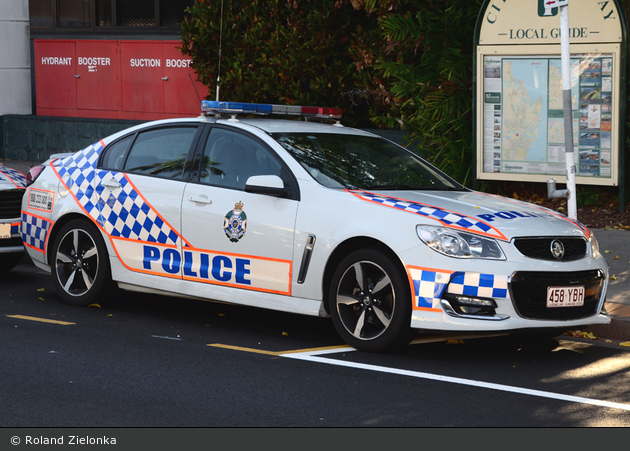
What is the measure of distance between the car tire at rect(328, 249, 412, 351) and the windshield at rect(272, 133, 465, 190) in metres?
0.71

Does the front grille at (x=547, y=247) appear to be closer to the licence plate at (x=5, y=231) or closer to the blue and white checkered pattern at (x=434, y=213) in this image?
the blue and white checkered pattern at (x=434, y=213)

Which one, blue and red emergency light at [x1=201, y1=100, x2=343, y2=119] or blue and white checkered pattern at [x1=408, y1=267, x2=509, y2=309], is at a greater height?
blue and red emergency light at [x1=201, y1=100, x2=343, y2=119]

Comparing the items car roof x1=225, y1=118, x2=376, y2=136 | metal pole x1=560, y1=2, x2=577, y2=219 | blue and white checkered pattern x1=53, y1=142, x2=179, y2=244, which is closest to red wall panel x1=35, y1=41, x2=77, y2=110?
blue and white checkered pattern x1=53, y1=142, x2=179, y2=244

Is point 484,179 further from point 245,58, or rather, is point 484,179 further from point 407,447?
point 407,447

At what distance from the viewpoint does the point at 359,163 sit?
7129 mm

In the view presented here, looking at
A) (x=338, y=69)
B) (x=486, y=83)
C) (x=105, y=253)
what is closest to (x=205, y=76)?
(x=338, y=69)

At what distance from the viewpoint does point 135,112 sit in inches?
747

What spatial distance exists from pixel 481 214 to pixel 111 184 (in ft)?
10.6

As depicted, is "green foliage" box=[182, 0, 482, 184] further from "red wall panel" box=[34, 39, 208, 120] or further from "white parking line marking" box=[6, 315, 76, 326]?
"white parking line marking" box=[6, 315, 76, 326]

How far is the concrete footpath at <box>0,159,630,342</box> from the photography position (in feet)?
23.6

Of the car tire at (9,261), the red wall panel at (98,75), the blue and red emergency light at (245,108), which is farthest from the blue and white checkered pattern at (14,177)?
the red wall panel at (98,75)

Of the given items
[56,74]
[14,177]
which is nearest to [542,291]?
[14,177]

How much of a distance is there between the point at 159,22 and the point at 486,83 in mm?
8812

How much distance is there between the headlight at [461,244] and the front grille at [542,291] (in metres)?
0.22
